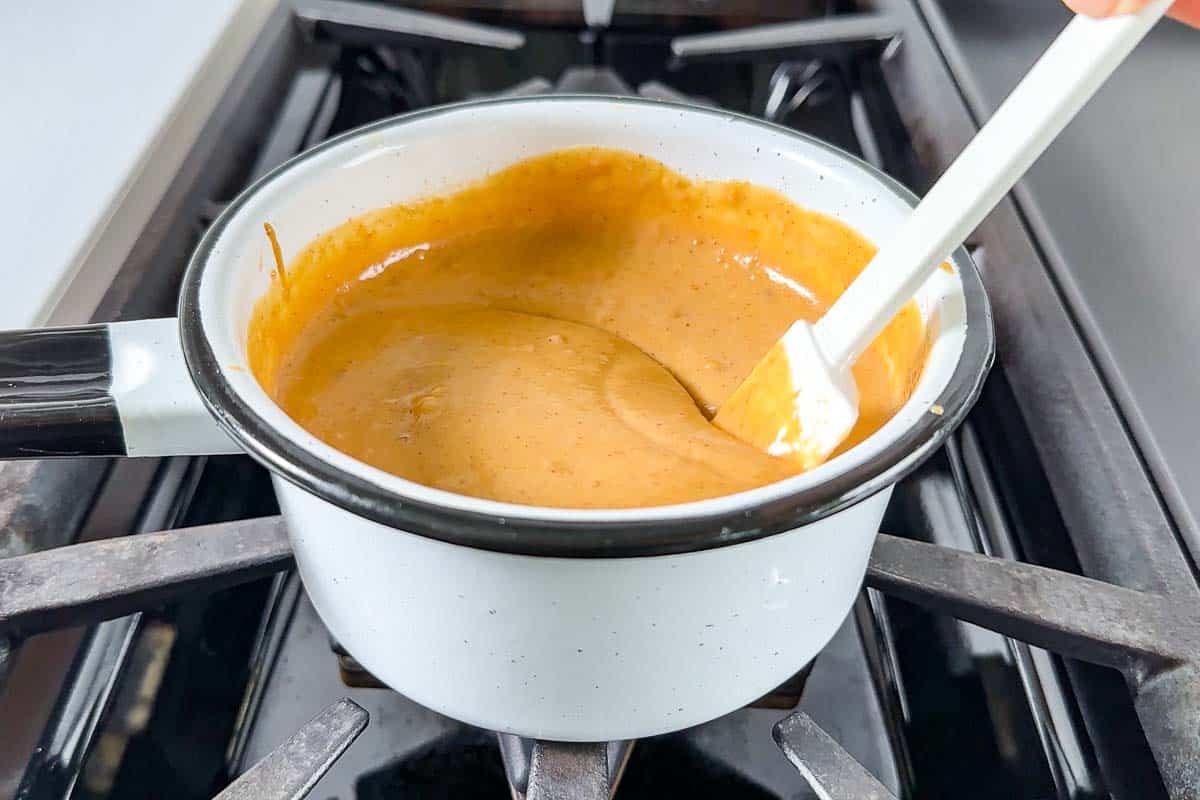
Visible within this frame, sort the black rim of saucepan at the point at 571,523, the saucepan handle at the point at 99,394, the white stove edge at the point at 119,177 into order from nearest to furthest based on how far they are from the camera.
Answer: the black rim of saucepan at the point at 571,523
the saucepan handle at the point at 99,394
the white stove edge at the point at 119,177

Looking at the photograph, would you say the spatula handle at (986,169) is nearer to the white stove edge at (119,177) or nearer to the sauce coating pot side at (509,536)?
the sauce coating pot side at (509,536)

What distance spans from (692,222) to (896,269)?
0.22 m

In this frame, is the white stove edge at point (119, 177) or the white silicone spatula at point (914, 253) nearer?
the white silicone spatula at point (914, 253)

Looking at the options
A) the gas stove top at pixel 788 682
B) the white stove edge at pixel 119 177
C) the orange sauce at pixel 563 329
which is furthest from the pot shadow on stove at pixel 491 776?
the white stove edge at pixel 119 177

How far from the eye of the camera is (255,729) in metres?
0.51

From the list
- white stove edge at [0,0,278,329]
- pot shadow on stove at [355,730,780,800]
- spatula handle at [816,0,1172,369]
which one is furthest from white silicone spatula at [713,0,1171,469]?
white stove edge at [0,0,278,329]

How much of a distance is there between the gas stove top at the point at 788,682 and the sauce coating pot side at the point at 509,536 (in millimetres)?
32

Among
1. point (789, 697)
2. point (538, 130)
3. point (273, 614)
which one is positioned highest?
point (538, 130)

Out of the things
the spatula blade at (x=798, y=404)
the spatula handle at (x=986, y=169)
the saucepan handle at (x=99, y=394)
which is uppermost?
the spatula handle at (x=986, y=169)

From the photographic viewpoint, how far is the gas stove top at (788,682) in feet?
1.41

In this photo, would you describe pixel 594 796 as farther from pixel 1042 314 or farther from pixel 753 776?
pixel 1042 314

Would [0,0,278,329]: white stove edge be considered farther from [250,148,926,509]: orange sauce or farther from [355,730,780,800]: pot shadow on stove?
[355,730,780,800]: pot shadow on stove

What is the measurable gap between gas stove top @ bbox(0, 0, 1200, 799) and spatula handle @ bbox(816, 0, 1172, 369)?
12 centimetres

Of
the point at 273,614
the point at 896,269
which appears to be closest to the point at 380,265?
the point at 273,614
